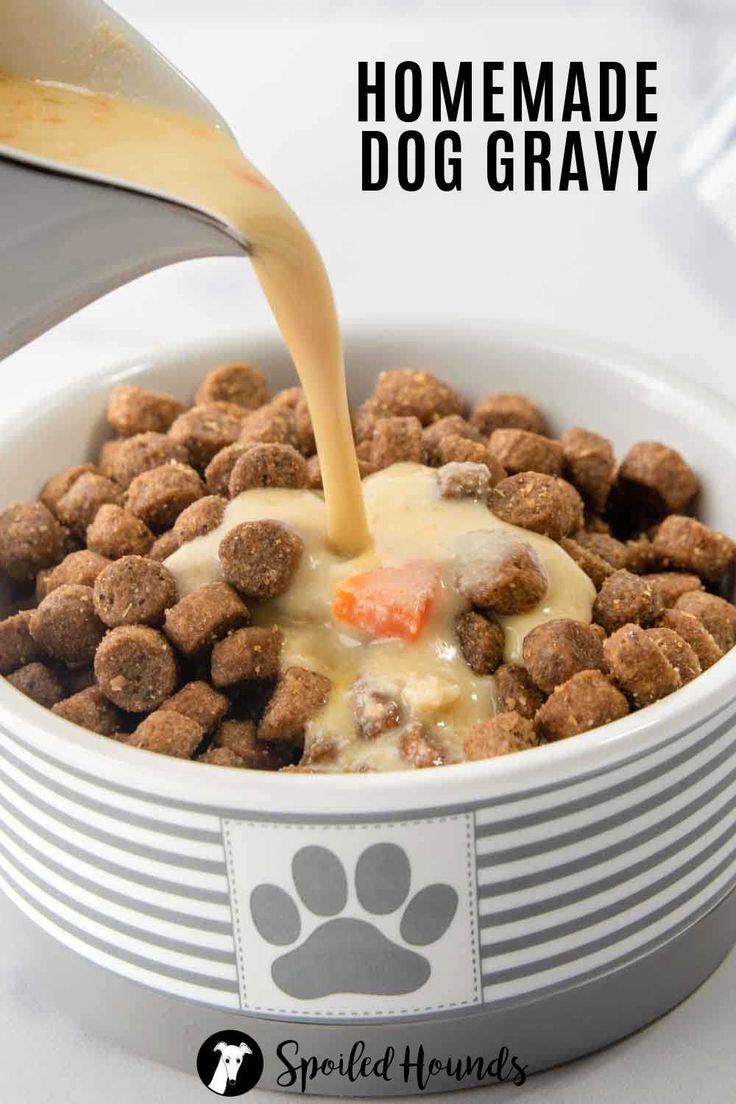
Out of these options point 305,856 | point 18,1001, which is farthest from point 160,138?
point 18,1001

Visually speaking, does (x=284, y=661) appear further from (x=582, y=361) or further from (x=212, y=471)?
(x=582, y=361)

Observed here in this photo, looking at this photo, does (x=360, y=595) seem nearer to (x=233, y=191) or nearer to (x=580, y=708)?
(x=580, y=708)

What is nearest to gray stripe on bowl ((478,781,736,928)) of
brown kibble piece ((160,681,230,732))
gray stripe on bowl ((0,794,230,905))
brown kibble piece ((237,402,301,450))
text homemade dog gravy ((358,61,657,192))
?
gray stripe on bowl ((0,794,230,905))

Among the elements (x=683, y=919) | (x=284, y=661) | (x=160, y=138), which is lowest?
(x=683, y=919)

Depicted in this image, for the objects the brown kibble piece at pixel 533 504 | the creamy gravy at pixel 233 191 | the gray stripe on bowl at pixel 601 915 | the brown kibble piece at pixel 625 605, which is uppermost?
the creamy gravy at pixel 233 191

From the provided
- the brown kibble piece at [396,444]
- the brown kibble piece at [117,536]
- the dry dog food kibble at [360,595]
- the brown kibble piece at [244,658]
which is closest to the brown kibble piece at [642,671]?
the dry dog food kibble at [360,595]

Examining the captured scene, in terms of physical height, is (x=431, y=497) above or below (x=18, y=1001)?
above

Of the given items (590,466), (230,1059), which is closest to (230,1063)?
(230,1059)

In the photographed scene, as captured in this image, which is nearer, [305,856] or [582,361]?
[305,856]

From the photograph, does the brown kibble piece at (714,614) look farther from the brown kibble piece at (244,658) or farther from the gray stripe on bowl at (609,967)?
the brown kibble piece at (244,658)
